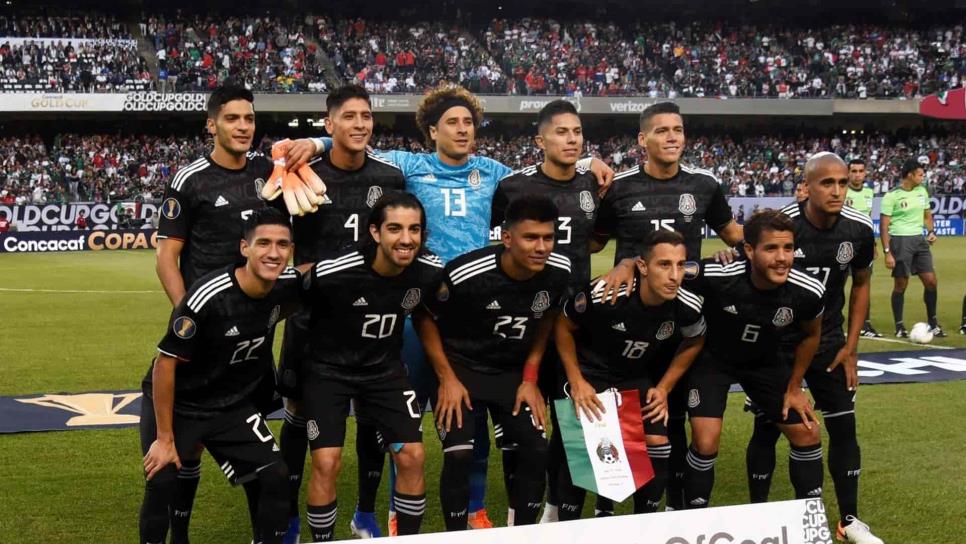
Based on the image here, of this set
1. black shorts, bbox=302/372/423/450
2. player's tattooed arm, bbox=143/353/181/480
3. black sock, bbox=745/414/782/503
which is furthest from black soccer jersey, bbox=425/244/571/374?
black sock, bbox=745/414/782/503

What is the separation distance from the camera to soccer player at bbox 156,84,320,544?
561 centimetres

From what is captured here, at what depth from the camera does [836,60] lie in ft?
158

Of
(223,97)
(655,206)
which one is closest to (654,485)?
(655,206)

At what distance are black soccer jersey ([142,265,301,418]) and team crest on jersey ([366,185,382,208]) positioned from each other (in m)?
0.71

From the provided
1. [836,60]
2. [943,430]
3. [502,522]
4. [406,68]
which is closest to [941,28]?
[836,60]

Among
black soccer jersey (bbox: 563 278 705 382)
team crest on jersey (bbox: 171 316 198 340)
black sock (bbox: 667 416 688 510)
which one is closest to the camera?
team crest on jersey (bbox: 171 316 198 340)

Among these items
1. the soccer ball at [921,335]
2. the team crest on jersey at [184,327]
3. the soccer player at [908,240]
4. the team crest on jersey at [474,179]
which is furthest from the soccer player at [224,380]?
the soccer player at [908,240]

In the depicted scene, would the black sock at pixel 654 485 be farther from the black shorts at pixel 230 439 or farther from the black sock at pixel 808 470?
the black shorts at pixel 230 439

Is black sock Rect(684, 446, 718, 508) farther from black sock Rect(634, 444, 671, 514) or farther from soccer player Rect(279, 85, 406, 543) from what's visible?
soccer player Rect(279, 85, 406, 543)

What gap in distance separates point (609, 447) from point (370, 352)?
1.37m

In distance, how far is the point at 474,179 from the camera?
6.12m

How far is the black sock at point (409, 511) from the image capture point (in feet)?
17.3

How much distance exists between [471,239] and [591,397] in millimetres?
1200

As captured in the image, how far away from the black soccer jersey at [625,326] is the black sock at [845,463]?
1.09 m
